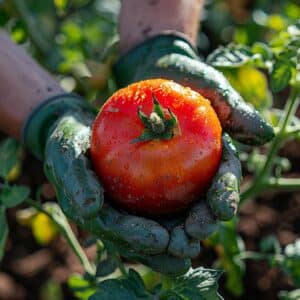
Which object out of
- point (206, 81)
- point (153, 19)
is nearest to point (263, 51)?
point (206, 81)

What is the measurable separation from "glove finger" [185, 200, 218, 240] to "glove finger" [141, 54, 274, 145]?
0.73ft

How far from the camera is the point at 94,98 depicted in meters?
2.00

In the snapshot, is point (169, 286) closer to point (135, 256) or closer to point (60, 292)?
point (135, 256)

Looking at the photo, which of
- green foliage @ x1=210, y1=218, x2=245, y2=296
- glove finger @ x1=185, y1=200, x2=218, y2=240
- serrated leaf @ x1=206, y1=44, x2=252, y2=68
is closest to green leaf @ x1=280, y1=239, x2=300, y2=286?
green foliage @ x1=210, y1=218, x2=245, y2=296

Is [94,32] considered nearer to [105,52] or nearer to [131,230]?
[105,52]

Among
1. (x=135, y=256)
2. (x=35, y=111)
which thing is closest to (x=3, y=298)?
(x=35, y=111)

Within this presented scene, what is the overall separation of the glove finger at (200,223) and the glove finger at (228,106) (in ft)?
0.73

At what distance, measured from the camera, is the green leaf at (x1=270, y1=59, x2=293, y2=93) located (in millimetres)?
1465

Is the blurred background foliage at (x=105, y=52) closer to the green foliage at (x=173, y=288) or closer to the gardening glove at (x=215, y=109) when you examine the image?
the gardening glove at (x=215, y=109)

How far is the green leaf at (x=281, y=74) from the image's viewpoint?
57.7 inches

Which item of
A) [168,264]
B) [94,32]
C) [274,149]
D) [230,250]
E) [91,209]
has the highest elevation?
[91,209]

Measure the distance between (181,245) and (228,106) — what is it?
0.30 m

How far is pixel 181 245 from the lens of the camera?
117 cm

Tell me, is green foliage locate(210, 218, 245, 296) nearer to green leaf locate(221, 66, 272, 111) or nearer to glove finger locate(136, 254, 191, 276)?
green leaf locate(221, 66, 272, 111)
